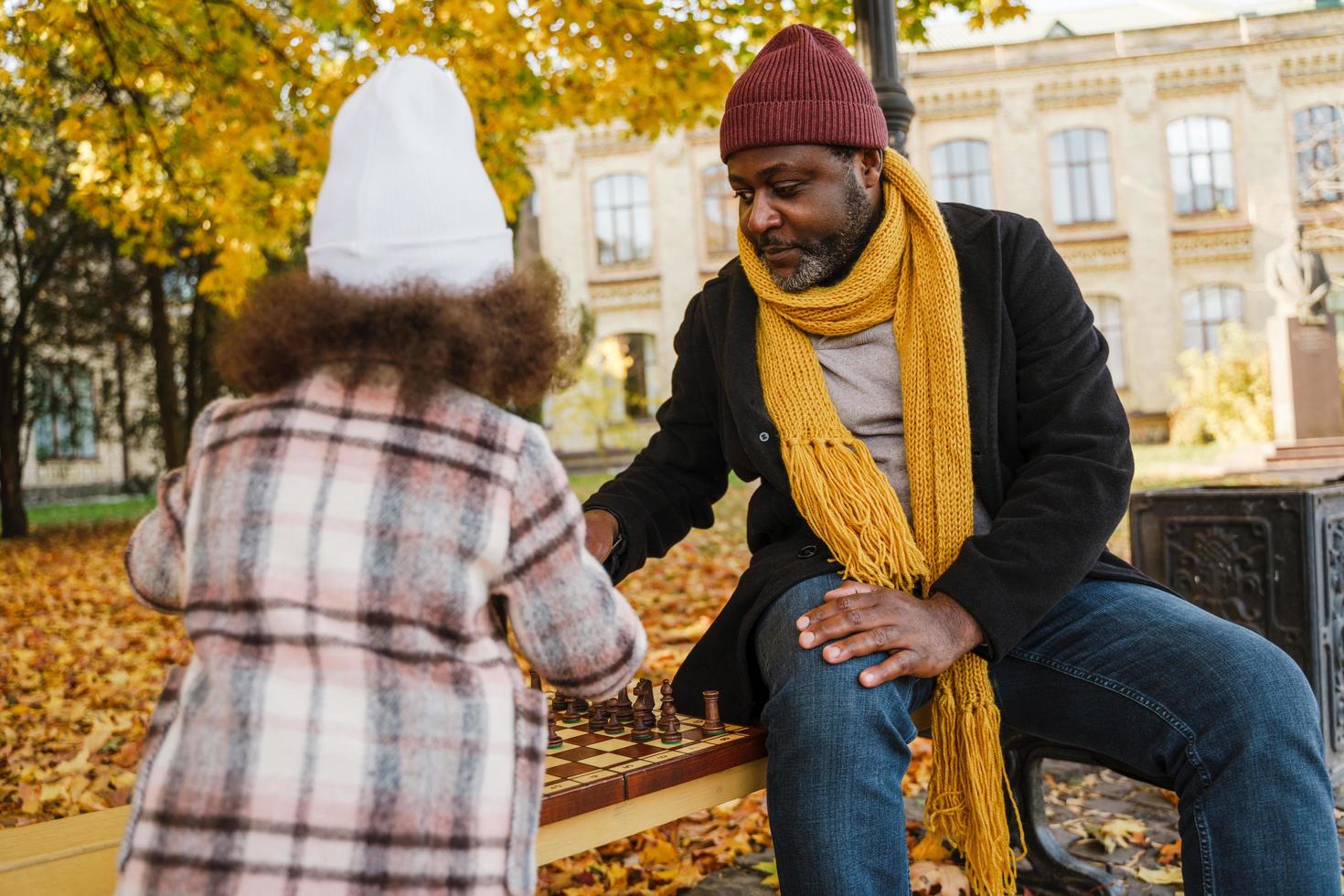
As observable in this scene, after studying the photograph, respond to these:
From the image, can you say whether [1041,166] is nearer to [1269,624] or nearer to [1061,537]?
[1269,624]

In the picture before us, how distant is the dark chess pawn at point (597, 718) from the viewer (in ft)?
8.20

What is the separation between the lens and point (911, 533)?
2537 mm

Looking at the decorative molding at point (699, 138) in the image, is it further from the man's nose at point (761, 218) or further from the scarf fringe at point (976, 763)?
the scarf fringe at point (976, 763)

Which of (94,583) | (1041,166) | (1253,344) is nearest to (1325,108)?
(1041,166)

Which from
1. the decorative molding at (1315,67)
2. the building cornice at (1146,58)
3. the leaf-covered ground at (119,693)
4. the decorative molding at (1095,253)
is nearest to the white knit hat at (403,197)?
the leaf-covered ground at (119,693)

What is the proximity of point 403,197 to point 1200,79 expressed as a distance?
3081 cm

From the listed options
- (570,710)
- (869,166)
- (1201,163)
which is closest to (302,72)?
(869,166)

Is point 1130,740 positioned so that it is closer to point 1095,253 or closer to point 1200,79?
point 1095,253

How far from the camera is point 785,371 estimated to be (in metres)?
2.71

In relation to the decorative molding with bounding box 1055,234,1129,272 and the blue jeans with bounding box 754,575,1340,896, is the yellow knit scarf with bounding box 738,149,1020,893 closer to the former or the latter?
the blue jeans with bounding box 754,575,1340,896

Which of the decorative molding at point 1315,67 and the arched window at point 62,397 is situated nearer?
the arched window at point 62,397

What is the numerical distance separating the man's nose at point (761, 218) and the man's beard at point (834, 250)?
3cm

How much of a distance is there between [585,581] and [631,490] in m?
1.19

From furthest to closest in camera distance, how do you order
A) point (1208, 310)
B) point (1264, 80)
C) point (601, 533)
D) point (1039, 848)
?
point (1264, 80) → point (1208, 310) → point (1039, 848) → point (601, 533)
